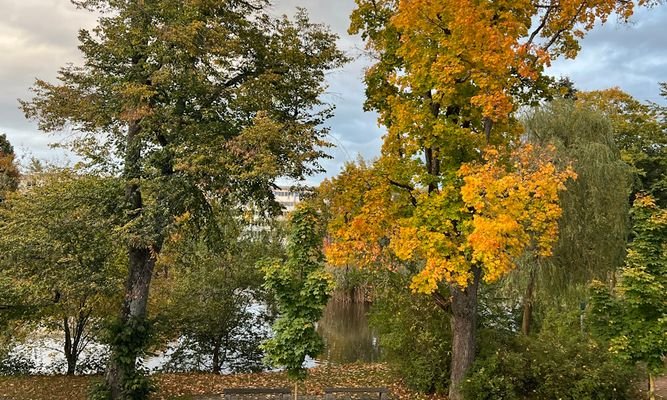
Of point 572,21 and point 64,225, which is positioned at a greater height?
point 572,21

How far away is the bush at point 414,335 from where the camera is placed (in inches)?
428

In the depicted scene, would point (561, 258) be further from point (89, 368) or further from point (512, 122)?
point (89, 368)

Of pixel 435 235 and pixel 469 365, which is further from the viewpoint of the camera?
pixel 469 365

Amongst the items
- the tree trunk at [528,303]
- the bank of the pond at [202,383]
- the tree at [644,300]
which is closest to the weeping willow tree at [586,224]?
the tree trunk at [528,303]

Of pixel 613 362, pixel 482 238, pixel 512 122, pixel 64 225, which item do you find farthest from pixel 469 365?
pixel 64 225

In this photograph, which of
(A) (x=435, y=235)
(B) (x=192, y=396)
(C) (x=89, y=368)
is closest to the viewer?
(A) (x=435, y=235)

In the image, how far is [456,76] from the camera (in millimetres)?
8969

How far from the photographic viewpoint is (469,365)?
32.6 feet

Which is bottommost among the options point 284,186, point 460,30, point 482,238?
point 482,238

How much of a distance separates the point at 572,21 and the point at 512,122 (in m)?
2.33

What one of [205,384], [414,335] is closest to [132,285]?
[205,384]

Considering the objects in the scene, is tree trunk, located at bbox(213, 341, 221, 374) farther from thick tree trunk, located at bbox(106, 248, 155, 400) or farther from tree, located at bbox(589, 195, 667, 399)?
tree, located at bbox(589, 195, 667, 399)

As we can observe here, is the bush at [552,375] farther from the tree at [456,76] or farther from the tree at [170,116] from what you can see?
the tree at [170,116]

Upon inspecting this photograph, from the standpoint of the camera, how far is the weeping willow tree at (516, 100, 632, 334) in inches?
566
